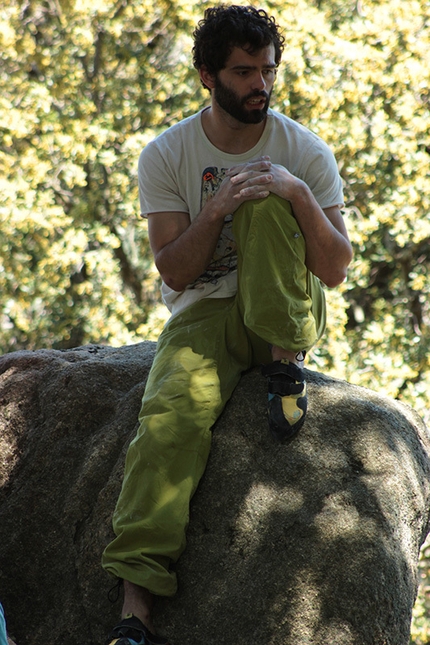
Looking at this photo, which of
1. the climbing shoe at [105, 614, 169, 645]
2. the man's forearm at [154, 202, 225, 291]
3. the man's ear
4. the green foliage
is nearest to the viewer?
the climbing shoe at [105, 614, 169, 645]

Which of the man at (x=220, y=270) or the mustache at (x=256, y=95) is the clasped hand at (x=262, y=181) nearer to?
the man at (x=220, y=270)

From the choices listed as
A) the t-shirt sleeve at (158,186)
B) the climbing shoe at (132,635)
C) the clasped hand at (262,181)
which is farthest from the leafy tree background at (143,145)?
the climbing shoe at (132,635)

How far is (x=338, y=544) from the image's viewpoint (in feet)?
8.24

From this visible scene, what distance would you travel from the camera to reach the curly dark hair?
301cm

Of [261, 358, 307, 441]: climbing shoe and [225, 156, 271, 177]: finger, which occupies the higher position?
[225, 156, 271, 177]: finger

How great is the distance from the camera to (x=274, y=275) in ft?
8.79

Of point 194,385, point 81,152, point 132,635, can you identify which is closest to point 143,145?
point 81,152

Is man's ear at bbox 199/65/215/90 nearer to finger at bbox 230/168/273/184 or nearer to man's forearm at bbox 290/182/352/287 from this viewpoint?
finger at bbox 230/168/273/184

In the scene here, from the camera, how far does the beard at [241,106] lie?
3.02 m

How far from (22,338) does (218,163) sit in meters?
7.78

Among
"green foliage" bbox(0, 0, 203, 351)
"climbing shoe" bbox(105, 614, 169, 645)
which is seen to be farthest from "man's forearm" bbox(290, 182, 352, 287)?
"green foliage" bbox(0, 0, 203, 351)

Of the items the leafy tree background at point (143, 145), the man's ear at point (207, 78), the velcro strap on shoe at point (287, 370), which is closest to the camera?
the velcro strap on shoe at point (287, 370)

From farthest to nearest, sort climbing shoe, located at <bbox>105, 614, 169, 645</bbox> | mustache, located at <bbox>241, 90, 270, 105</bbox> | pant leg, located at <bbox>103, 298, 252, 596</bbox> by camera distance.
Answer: mustache, located at <bbox>241, 90, 270, 105</bbox>, pant leg, located at <bbox>103, 298, 252, 596</bbox>, climbing shoe, located at <bbox>105, 614, 169, 645</bbox>

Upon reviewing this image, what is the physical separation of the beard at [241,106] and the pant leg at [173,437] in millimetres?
735
